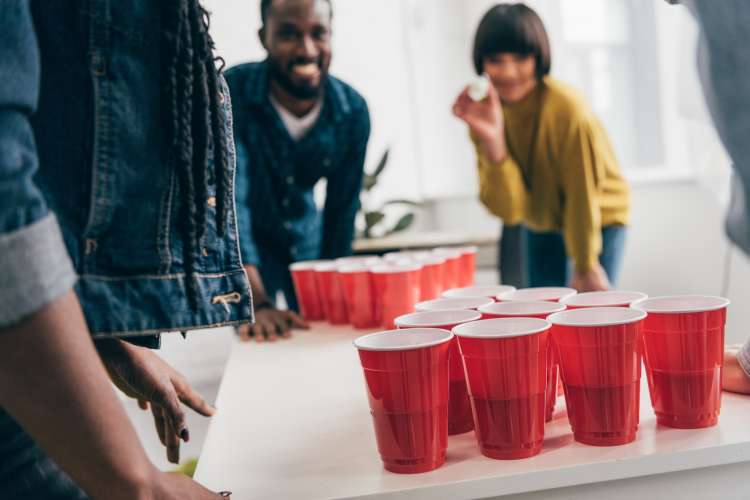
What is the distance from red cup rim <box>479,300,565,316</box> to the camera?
2.98ft

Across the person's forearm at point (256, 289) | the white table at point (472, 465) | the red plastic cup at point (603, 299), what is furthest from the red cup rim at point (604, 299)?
the person's forearm at point (256, 289)

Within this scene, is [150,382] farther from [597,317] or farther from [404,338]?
[597,317]

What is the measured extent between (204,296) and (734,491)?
539 mm

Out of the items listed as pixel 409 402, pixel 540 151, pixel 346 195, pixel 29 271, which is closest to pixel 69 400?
pixel 29 271

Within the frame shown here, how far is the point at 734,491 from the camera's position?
73 cm

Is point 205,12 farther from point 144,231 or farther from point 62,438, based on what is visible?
point 62,438

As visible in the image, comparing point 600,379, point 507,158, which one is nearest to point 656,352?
point 600,379

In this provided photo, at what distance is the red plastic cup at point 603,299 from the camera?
0.93 metres

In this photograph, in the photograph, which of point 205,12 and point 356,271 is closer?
point 205,12

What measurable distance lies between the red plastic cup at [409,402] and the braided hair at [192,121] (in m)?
0.19

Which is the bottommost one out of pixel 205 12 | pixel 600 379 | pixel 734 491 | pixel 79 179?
pixel 734 491

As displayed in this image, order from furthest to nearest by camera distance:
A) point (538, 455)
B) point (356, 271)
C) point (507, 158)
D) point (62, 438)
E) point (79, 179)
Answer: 1. point (507, 158)
2. point (356, 271)
3. point (538, 455)
4. point (79, 179)
5. point (62, 438)

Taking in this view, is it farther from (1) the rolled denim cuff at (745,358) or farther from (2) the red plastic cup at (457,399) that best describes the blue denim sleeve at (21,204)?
(1) the rolled denim cuff at (745,358)

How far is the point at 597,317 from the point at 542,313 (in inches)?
4.0
